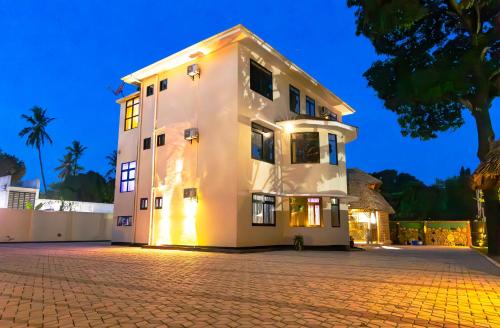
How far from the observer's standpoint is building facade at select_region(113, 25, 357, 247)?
46.9 ft

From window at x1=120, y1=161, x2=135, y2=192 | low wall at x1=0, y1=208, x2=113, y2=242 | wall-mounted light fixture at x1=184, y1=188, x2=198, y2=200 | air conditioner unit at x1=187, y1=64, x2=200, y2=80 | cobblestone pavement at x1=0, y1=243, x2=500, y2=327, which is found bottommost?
cobblestone pavement at x1=0, y1=243, x2=500, y2=327

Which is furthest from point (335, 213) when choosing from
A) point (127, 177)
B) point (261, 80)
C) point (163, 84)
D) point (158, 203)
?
point (127, 177)

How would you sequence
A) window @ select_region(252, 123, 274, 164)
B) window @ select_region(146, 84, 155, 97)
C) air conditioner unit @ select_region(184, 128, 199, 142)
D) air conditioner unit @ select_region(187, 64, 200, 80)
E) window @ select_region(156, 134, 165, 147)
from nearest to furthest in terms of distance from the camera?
1. window @ select_region(252, 123, 274, 164)
2. air conditioner unit @ select_region(184, 128, 199, 142)
3. air conditioner unit @ select_region(187, 64, 200, 80)
4. window @ select_region(156, 134, 165, 147)
5. window @ select_region(146, 84, 155, 97)

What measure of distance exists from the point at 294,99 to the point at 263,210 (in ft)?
21.1

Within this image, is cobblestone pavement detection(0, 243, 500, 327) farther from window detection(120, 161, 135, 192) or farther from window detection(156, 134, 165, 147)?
window detection(120, 161, 135, 192)

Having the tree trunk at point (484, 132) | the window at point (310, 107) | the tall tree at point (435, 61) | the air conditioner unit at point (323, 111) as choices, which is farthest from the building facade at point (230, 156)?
the tree trunk at point (484, 132)

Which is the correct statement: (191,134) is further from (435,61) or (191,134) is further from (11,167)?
(11,167)

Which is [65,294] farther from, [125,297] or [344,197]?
[344,197]

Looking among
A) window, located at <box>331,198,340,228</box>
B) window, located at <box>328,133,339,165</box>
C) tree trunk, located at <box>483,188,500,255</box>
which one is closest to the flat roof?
window, located at <box>328,133,339,165</box>

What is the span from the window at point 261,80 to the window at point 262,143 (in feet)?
5.49

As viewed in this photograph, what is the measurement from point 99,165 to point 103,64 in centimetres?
4931

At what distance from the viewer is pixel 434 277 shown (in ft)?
23.4

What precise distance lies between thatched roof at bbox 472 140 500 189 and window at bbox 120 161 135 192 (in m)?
15.0

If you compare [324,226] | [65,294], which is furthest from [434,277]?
[324,226]
